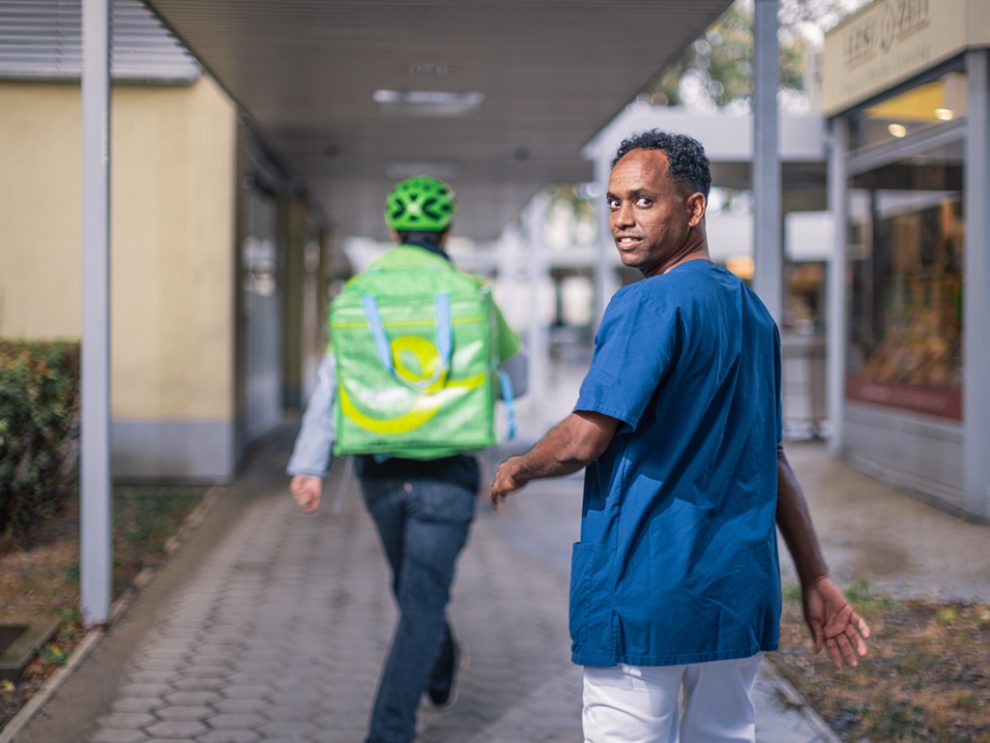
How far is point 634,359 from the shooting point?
92.1 inches

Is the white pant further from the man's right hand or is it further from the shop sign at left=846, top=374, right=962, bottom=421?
the shop sign at left=846, top=374, right=962, bottom=421

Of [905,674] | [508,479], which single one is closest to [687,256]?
[508,479]

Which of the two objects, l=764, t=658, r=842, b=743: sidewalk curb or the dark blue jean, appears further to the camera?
l=764, t=658, r=842, b=743: sidewalk curb

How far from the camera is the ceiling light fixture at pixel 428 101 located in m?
9.77

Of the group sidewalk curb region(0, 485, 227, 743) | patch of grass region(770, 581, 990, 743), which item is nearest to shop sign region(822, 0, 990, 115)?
patch of grass region(770, 581, 990, 743)

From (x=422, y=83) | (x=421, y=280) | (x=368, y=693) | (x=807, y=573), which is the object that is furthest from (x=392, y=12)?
(x=807, y=573)

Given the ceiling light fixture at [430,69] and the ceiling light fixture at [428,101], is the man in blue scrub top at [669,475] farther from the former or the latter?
the ceiling light fixture at [428,101]

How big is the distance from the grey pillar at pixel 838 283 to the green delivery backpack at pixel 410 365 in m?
8.39

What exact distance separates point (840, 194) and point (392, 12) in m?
6.12

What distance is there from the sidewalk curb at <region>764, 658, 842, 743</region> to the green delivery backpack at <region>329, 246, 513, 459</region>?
1.69 metres

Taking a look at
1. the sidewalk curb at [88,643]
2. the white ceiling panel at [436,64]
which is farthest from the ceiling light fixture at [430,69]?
the sidewalk curb at [88,643]

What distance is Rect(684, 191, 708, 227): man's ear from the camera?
2588mm

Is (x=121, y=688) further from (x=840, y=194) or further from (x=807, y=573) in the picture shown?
(x=840, y=194)

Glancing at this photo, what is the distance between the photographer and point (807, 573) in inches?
111
